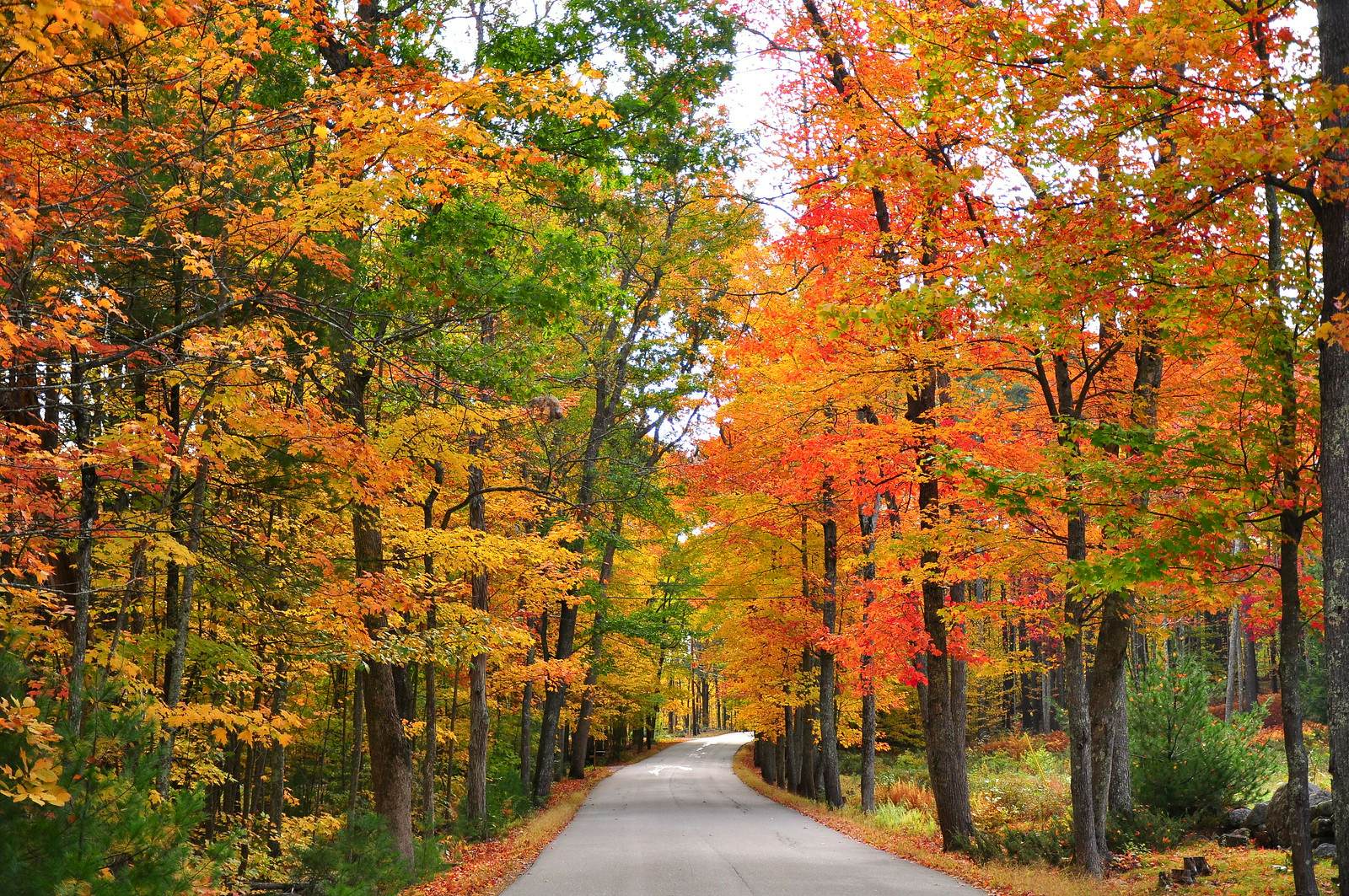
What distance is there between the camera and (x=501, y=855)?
14648mm

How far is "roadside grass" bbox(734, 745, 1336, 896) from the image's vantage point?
33.4 feet

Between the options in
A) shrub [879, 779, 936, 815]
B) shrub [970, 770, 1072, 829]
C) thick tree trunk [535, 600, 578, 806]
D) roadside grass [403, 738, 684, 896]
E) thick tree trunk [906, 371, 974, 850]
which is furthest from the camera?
thick tree trunk [535, 600, 578, 806]

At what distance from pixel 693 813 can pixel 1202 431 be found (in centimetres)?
1585

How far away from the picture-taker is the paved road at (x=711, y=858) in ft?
35.2

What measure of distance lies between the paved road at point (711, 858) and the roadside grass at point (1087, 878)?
400 millimetres

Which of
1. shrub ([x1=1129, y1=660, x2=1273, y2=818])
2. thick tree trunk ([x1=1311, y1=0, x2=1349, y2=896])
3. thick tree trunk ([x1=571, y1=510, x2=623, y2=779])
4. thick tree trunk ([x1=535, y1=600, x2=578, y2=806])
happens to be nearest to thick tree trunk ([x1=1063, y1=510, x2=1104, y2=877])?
shrub ([x1=1129, y1=660, x2=1273, y2=818])

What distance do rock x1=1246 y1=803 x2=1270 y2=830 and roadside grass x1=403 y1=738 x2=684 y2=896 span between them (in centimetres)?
1107

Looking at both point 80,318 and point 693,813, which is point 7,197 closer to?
point 80,318

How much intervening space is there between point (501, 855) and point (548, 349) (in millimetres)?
8311

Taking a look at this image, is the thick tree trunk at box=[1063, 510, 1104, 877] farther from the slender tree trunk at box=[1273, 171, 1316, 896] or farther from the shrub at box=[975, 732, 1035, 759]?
the shrub at box=[975, 732, 1035, 759]

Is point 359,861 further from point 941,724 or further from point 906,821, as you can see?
point 906,821

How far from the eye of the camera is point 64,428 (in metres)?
9.10

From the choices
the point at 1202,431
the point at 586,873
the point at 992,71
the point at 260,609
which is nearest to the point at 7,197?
the point at 260,609

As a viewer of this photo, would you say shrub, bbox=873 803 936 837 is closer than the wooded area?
No
